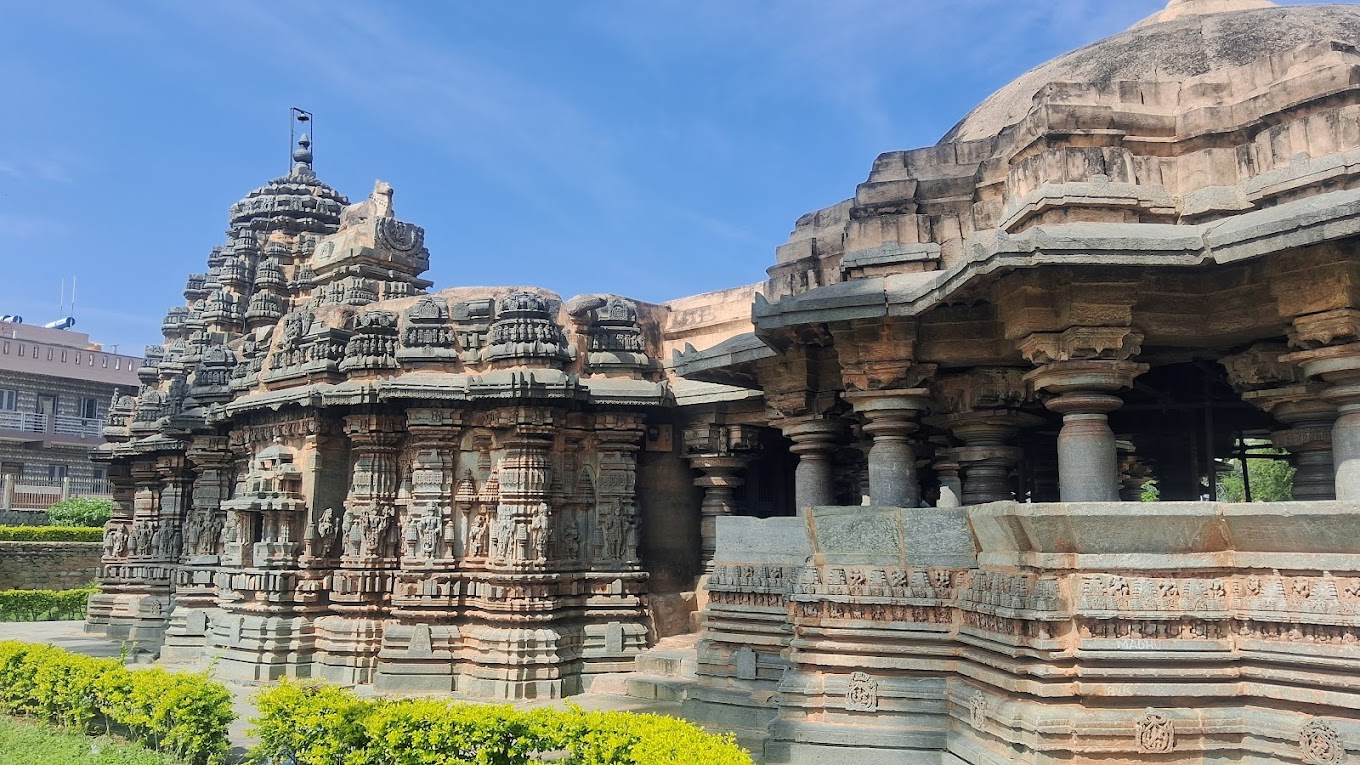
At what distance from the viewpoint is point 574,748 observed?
271 inches

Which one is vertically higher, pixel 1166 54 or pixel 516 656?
pixel 1166 54

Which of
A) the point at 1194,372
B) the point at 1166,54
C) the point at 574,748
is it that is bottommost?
the point at 574,748

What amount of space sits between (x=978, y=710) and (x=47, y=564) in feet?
98.2

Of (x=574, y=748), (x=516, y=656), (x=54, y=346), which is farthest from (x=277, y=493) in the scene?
(x=54, y=346)

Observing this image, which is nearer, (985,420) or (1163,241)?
(1163,241)

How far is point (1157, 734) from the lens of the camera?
571 centimetres

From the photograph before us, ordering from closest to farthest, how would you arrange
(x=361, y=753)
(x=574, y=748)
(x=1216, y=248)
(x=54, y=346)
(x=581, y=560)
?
1. (x=1216, y=248)
2. (x=574, y=748)
3. (x=361, y=753)
4. (x=581, y=560)
5. (x=54, y=346)

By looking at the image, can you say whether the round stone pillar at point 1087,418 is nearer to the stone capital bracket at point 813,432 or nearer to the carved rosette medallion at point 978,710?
the carved rosette medallion at point 978,710

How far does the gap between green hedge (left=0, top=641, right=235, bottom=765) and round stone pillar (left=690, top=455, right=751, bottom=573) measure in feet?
21.6

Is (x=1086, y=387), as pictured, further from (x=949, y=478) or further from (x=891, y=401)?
(x=949, y=478)

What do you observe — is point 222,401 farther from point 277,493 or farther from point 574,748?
point 574,748

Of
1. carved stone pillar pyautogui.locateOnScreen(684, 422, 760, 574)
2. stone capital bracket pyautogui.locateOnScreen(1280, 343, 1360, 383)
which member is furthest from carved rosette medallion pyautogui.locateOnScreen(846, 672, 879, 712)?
carved stone pillar pyautogui.locateOnScreen(684, 422, 760, 574)

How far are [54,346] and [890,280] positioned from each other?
3807 cm

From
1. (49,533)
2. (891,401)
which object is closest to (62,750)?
(891,401)
